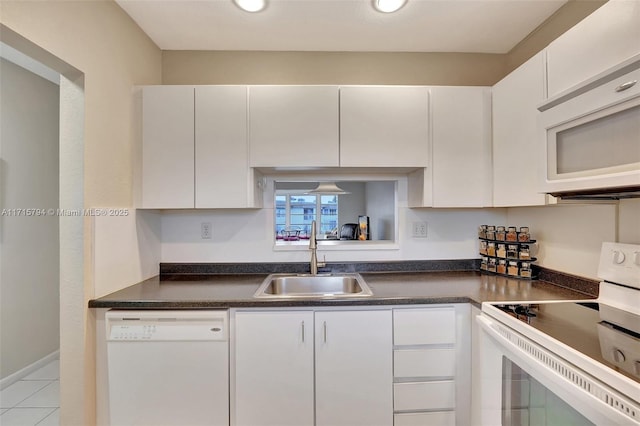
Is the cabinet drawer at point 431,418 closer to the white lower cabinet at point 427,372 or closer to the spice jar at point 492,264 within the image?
the white lower cabinet at point 427,372

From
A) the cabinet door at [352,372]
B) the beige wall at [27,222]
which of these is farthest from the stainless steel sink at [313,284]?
the beige wall at [27,222]

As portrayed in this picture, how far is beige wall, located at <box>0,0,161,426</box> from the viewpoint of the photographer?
1232 mm

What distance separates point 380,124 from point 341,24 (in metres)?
0.65

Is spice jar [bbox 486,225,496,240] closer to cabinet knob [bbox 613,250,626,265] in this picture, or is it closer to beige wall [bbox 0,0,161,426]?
cabinet knob [bbox 613,250,626,265]

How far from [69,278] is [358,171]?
5.63 feet

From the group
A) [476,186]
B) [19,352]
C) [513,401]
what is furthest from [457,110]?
[19,352]

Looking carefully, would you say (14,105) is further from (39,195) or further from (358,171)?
(358,171)

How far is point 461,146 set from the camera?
5.93ft

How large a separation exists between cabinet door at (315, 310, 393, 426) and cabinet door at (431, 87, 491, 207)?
0.91m

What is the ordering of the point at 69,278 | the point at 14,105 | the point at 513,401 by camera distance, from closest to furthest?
the point at 513,401
the point at 69,278
the point at 14,105

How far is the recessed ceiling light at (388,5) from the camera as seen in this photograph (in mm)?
1569

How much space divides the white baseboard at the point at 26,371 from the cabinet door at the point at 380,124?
2901mm

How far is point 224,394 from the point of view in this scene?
4.79 ft

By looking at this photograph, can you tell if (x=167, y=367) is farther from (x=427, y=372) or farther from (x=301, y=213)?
(x=427, y=372)
